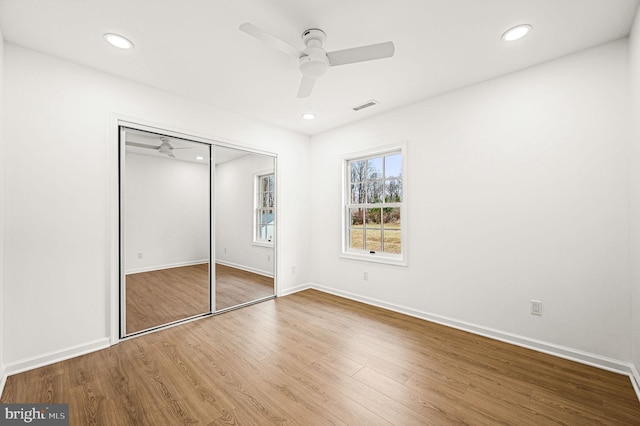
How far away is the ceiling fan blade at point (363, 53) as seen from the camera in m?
1.84

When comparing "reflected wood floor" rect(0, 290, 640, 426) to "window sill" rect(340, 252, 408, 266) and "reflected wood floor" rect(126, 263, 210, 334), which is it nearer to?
"reflected wood floor" rect(126, 263, 210, 334)

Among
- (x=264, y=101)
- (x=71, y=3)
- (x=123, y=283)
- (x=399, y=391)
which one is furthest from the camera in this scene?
(x=264, y=101)

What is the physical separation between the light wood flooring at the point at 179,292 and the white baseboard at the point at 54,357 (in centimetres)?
27

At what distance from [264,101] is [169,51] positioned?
1.16 meters

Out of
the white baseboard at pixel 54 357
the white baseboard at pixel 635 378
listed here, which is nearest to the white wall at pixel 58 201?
the white baseboard at pixel 54 357

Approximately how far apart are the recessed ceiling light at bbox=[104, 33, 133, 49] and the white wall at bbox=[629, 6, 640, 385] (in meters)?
3.79

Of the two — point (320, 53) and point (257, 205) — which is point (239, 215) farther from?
point (320, 53)

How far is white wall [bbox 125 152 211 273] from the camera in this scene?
285 centimetres

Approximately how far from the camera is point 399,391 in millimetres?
1939

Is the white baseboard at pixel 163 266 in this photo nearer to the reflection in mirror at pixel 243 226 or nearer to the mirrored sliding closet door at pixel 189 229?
the mirrored sliding closet door at pixel 189 229

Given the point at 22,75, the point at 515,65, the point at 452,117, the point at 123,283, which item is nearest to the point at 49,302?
the point at 123,283

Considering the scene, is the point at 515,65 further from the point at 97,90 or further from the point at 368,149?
the point at 97,90

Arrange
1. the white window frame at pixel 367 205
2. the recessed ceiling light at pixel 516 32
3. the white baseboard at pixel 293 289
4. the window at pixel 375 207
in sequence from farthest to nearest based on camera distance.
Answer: the white baseboard at pixel 293 289 < the window at pixel 375 207 < the white window frame at pixel 367 205 < the recessed ceiling light at pixel 516 32

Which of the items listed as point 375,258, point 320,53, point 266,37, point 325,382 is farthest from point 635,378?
point 266,37
